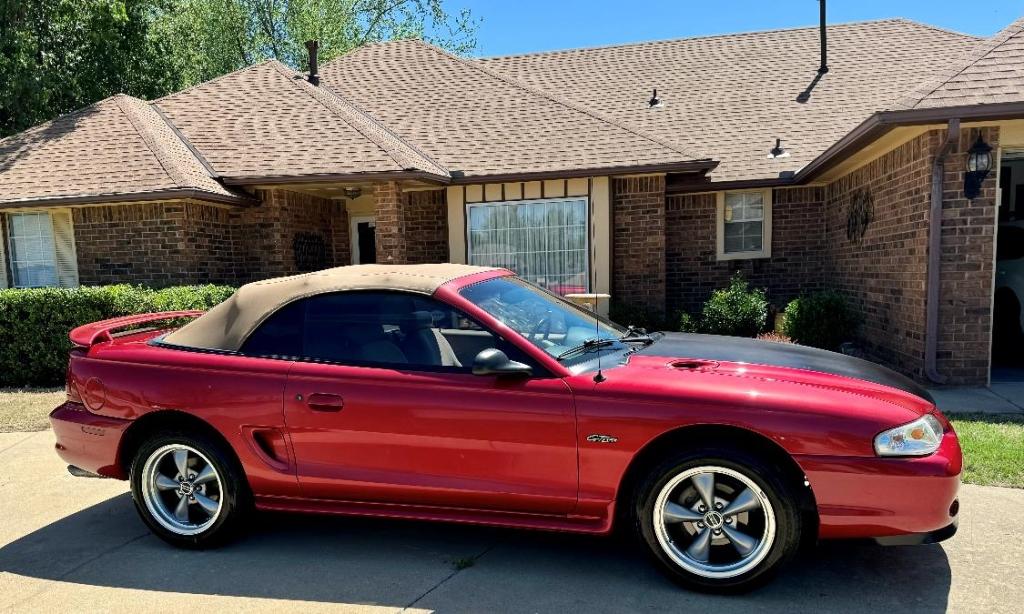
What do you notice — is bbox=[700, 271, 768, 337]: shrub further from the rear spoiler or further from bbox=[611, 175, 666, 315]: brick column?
the rear spoiler

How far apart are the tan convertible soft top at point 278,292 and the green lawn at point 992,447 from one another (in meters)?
3.69

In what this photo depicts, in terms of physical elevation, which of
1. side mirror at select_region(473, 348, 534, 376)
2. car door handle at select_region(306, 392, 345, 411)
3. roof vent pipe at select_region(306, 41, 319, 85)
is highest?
roof vent pipe at select_region(306, 41, 319, 85)

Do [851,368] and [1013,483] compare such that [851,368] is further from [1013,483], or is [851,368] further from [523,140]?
[523,140]

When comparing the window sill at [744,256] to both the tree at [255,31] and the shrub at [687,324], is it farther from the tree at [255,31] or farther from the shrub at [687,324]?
the tree at [255,31]

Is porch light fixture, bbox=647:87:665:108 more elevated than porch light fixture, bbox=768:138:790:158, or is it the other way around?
porch light fixture, bbox=647:87:665:108

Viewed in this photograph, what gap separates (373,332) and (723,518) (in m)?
1.98

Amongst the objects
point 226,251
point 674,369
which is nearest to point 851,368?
point 674,369

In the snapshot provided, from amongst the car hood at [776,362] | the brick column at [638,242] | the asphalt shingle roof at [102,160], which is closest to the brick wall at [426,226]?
the asphalt shingle roof at [102,160]

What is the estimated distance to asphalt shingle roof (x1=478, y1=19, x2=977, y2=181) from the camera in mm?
11234

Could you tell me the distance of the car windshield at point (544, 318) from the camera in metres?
3.34

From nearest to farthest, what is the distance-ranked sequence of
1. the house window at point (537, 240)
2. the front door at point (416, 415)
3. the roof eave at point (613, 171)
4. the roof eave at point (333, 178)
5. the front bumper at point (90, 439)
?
the front door at point (416, 415)
the front bumper at point (90, 439)
the roof eave at point (613, 171)
the roof eave at point (333, 178)
the house window at point (537, 240)

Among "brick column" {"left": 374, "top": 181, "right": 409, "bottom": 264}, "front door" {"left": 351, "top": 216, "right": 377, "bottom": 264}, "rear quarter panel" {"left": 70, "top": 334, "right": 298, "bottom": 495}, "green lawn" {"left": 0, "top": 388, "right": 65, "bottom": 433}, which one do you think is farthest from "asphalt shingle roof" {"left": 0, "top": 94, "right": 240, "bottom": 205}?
"rear quarter panel" {"left": 70, "top": 334, "right": 298, "bottom": 495}

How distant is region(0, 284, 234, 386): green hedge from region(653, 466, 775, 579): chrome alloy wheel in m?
7.28

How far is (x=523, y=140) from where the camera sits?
10.4 m
